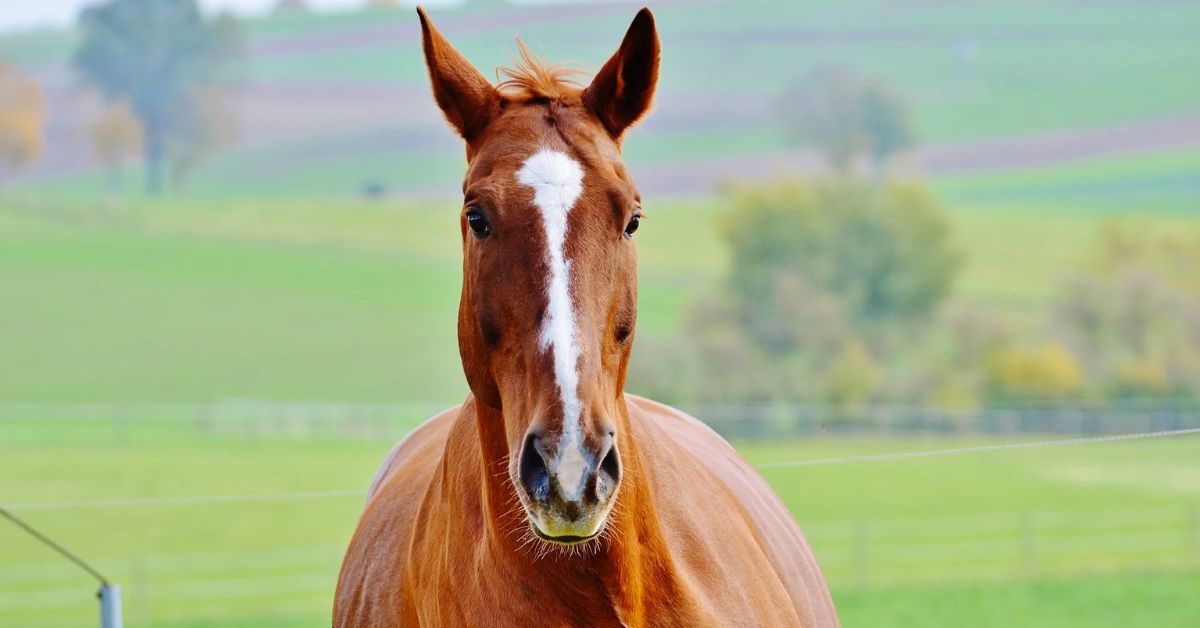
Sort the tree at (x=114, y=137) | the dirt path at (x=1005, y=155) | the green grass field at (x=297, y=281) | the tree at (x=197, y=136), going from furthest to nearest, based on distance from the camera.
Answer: the tree at (x=197, y=136) → the tree at (x=114, y=137) → the dirt path at (x=1005, y=155) → the green grass field at (x=297, y=281)

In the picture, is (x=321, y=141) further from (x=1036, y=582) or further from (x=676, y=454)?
(x=676, y=454)

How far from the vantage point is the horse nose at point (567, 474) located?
2082mm

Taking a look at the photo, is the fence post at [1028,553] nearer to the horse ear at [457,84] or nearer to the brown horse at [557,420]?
Answer: the brown horse at [557,420]

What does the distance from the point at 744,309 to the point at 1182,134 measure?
29033 mm

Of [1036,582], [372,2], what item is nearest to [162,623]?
[1036,582]

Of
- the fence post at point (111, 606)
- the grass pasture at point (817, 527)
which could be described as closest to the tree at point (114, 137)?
the grass pasture at point (817, 527)

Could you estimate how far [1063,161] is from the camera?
226 ft

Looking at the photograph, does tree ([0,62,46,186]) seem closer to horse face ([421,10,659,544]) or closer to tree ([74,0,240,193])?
tree ([74,0,240,193])

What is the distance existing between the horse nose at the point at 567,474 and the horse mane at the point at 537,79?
802 millimetres

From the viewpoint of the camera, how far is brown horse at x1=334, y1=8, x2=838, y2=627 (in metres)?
2.17

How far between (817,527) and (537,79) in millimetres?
26343

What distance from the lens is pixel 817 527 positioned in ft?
92.3

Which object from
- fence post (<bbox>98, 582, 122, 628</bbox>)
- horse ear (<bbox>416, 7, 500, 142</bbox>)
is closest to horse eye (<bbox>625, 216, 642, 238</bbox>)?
horse ear (<bbox>416, 7, 500, 142</bbox>)

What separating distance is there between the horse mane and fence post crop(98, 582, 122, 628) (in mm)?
2099
